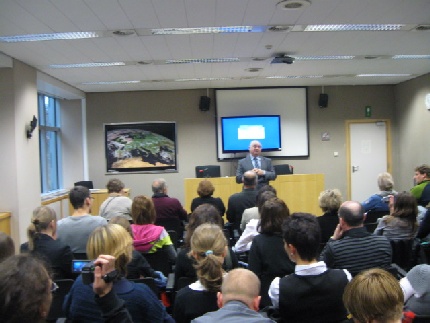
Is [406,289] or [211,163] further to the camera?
[211,163]

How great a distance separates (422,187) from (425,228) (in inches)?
56.2

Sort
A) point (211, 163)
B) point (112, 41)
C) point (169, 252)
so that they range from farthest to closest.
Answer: point (211, 163)
point (112, 41)
point (169, 252)

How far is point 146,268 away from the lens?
2.98 meters

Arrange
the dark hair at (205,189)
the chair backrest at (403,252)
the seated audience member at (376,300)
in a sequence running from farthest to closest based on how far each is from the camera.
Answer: the dark hair at (205,189) → the chair backrest at (403,252) → the seated audience member at (376,300)

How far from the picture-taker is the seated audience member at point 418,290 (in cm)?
205

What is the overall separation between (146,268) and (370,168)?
311 inches

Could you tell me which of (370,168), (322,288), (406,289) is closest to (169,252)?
(322,288)

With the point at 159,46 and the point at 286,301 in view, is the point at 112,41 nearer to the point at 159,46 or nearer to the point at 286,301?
the point at 159,46

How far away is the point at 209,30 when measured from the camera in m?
4.90

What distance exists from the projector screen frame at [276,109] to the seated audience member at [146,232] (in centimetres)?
580

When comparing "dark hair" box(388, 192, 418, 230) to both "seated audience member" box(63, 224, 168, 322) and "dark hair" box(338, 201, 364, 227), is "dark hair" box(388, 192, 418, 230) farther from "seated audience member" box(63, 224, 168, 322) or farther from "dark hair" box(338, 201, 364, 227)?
"seated audience member" box(63, 224, 168, 322)

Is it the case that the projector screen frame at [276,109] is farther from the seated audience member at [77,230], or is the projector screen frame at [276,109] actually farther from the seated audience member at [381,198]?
the seated audience member at [77,230]

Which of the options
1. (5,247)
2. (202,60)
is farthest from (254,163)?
(5,247)

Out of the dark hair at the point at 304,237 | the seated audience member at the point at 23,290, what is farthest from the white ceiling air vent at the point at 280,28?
the seated audience member at the point at 23,290
